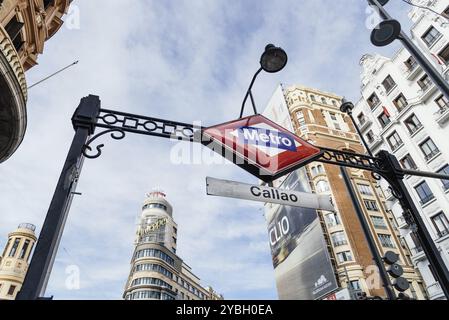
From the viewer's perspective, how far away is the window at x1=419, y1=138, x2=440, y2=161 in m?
22.4

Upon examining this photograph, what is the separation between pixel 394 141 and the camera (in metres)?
26.7

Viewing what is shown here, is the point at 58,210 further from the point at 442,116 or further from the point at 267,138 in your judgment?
the point at 442,116

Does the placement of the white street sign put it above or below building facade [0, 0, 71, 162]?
below

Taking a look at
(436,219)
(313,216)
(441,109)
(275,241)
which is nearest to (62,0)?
(441,109)

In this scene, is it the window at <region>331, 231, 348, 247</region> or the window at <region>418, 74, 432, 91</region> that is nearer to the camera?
the window at <region>418, 74, 432, 91</region>

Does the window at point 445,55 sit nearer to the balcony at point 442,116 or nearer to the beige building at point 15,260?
→ the balcony at point 442,116

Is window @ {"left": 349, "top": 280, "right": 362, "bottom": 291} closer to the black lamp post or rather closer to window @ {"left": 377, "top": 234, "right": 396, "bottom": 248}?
window @ {"left": 377, "top": 234, "right": 396, "bottom": 248}

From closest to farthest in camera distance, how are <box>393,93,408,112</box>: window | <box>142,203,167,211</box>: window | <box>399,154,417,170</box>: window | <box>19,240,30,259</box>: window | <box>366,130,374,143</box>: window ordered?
<box>399,154,417,170</box>: window < <box>393,93,408,112</box>: window < <box>366,130,374,143</box>: window < <box>19,240,30,259</box>: window < <box>142,203,167,211</box>: window

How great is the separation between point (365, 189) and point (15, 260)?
54.2 m

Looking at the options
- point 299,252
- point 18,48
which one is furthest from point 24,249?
point 18,48

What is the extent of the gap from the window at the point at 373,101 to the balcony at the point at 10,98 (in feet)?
98.1

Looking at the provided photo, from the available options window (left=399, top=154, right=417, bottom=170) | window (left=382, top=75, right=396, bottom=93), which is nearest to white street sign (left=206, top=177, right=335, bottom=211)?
window (left=399, top=154, right=417, bottom=170)
